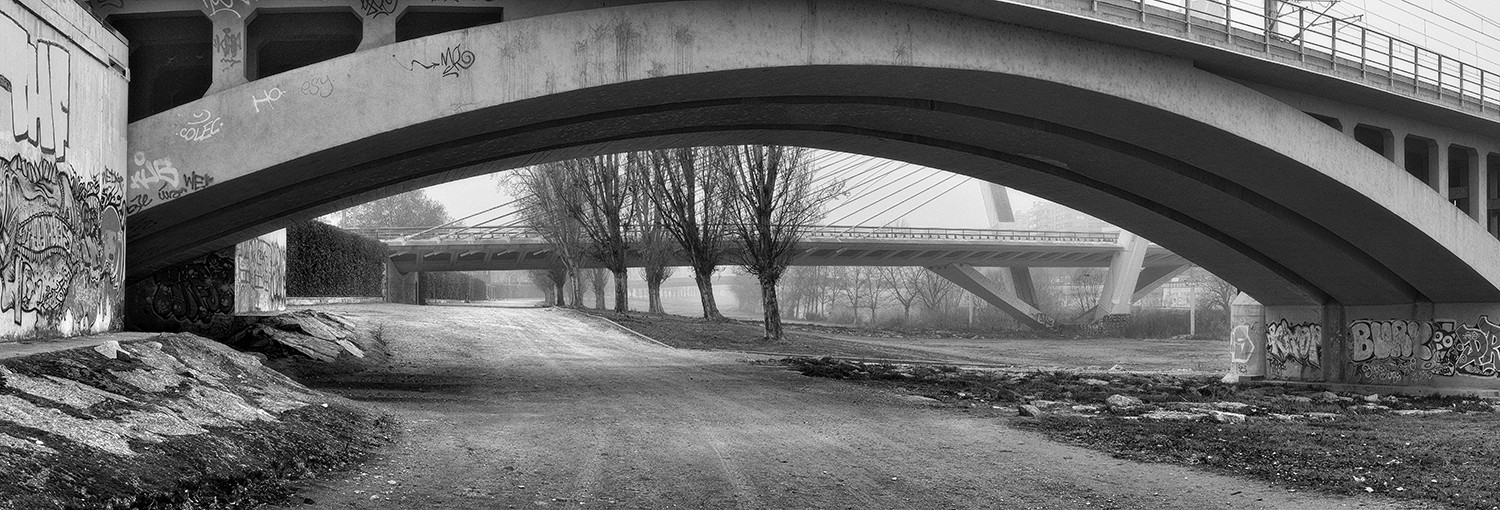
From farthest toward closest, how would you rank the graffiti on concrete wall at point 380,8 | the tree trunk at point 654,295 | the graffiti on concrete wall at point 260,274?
the tree trunk at point 654,295
the graffiti on concrete wall at point 260,274
the graffiti on concrete wall at point 380,8

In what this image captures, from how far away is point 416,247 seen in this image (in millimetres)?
66688

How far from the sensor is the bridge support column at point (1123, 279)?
2889 inches

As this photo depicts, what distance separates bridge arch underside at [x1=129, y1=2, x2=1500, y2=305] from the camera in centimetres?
1566

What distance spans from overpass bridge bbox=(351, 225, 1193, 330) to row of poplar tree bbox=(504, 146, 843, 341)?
9180 millimetres

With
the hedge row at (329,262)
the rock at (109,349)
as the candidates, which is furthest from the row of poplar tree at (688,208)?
the rock at (109,349)

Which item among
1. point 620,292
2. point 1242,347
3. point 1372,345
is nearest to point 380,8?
point 1372,345

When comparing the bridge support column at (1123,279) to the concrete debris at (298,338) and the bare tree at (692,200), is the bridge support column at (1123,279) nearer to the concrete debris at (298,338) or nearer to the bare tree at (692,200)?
the bare tree at (692,200)

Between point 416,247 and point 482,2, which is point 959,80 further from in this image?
point 416,247

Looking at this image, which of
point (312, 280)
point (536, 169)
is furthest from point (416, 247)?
point (312, 280)

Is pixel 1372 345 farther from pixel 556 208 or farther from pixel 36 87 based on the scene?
pixel 556 208

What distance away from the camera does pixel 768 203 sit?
124 feet

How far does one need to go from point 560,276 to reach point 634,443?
188 ft

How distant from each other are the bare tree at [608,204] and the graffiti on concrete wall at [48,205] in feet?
105

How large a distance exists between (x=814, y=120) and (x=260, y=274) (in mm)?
16675
